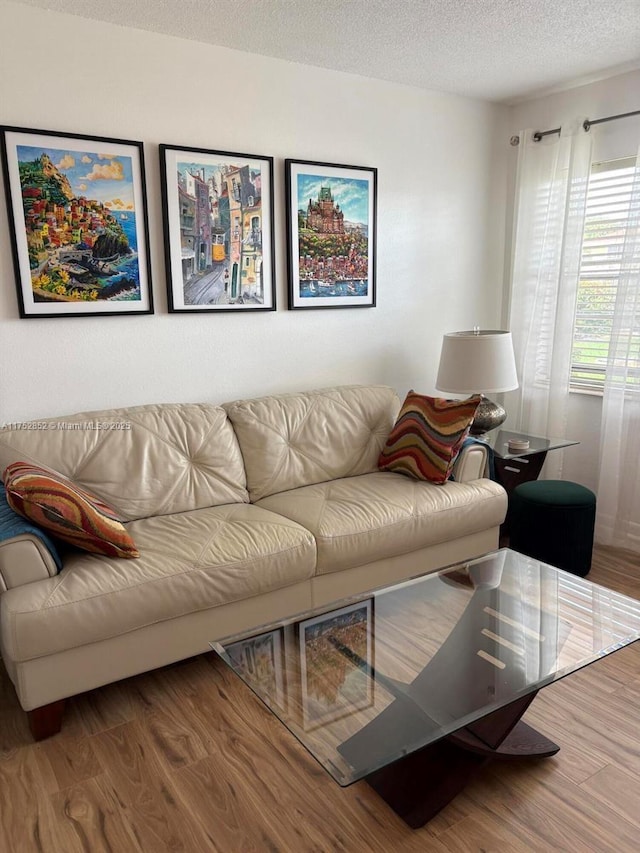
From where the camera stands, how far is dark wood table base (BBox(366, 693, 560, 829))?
1699 mm

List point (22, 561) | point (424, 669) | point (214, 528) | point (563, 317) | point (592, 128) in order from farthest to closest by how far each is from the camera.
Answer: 1. point (563, 317)
2. point (592, 128)
3. point (214, 528)
4. point (22, 561)
5. point (424, 669)

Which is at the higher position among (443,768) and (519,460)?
(519,460)

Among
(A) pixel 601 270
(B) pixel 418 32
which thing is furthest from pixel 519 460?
(B) pixel 418 32

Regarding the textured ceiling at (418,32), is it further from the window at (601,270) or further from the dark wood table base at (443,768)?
the dark wood table base at (443,768)

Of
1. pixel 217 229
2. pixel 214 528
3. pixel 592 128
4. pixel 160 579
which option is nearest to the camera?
pixel 160 579

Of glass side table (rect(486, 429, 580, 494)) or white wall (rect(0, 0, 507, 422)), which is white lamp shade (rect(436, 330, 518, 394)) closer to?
glass side table (rect(486, 429, 580, 494))

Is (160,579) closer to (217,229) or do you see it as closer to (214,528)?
(214,528)

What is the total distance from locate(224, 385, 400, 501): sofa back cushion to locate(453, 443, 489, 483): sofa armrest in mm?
430

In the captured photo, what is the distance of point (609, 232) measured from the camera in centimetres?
342

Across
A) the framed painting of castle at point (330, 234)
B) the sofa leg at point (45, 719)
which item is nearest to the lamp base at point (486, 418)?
the framed painting of castle at point (330, 234)

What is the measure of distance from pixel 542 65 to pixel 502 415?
1771mm

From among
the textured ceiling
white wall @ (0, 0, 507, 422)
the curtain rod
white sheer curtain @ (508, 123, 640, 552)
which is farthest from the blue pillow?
the curtain rod

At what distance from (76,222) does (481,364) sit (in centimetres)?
199

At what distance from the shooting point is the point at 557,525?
9.77 ft
